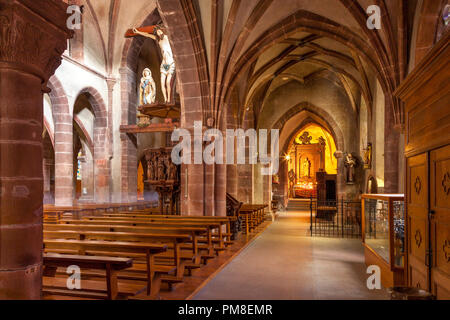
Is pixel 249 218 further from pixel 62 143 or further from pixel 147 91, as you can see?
pixel 147 91

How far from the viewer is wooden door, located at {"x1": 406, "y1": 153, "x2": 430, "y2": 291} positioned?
10.0 ft

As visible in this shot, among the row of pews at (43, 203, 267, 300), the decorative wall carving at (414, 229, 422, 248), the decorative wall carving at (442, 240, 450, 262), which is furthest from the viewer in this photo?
the row of pews at (43, 203, 267, 300)

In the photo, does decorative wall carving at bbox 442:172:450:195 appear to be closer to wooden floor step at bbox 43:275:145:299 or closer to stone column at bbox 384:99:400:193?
wooden floor step at bbox 43:275:145:299

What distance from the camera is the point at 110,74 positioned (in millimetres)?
16250

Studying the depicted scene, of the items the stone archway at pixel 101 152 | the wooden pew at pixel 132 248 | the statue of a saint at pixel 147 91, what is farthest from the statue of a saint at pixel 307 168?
→ the wooden pew at pixel 132 248

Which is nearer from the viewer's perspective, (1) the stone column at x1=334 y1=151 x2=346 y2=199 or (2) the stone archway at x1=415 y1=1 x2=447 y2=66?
(2) the stone archway at x1=415 y1=1 x2=447 y2=66

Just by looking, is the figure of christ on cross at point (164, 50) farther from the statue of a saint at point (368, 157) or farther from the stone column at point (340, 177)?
the stone column at point (340, 177)

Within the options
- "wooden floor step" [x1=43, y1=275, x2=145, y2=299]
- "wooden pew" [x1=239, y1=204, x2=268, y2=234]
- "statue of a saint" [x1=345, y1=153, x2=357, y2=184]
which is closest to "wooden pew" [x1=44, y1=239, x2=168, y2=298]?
"wooden floor step" [x1=43, y1=275, x2=145, y2=299]

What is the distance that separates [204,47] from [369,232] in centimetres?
608

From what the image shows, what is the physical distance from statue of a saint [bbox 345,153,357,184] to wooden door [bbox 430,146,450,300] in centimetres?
1325

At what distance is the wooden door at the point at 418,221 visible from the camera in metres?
3.05

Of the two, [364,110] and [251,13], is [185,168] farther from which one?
[364,110]

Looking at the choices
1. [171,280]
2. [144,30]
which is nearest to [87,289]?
[171,280]
